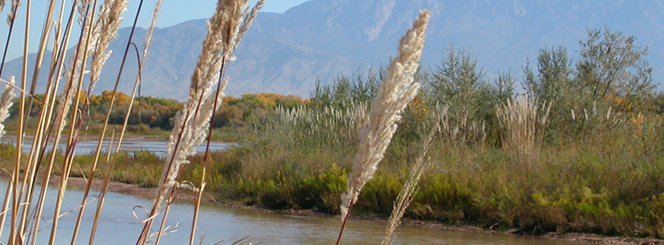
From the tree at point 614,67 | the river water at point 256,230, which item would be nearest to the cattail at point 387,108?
the river water at point 256,230

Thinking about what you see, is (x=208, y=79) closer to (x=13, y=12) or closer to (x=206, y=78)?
(x=206, y=78)

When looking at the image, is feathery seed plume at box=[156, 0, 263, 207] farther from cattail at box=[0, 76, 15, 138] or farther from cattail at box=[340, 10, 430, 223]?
cattail at box=[0, 76, 15, 138]

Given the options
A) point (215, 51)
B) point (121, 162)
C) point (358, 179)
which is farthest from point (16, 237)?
point (121, 162)

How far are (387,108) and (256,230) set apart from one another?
7263 millimetres

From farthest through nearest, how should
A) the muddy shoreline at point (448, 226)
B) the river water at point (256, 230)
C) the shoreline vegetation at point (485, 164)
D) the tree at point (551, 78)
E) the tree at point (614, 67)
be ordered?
the tree at point (614, 67)
the tree at point (551, 78)
the shoreline vegetation at point (485, 164)
the muddy shoreline at point (448, 226)
the river water at point (256, 230)

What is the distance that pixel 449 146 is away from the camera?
39.5ft

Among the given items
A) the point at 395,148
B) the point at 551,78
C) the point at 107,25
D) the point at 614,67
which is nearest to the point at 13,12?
the point at 107,25

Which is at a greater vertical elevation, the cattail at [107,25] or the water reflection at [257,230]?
the cattail at [107,25]

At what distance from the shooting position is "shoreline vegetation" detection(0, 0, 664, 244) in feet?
6.05

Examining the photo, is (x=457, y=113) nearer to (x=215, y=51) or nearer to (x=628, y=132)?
(x=628, y=132)

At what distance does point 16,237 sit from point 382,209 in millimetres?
8574

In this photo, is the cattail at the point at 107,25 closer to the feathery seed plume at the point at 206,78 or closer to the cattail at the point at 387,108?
the feathery seed plume at the point at 206,78

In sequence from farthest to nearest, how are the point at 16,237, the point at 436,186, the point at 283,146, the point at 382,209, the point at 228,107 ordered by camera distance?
the point at 228,107 < the point at 283,146 < the point at 382,209 < the point at 436,186 < the point at 16,237

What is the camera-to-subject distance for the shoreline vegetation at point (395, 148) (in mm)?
1844
